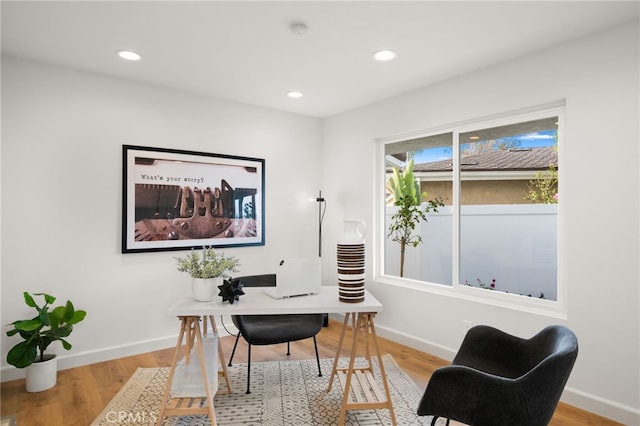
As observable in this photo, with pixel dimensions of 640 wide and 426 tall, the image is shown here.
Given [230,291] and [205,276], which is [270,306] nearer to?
[230,291]

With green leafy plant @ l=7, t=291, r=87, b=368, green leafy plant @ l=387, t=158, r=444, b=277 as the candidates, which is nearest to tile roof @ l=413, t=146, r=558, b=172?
green leafy plant @ l=387, t=158, r=444, b=277

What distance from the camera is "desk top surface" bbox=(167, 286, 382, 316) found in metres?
2.08

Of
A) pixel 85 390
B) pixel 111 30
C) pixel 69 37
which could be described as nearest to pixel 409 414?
pixel 85 390

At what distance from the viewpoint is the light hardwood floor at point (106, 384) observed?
2383mm

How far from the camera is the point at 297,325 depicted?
2816 millimetres

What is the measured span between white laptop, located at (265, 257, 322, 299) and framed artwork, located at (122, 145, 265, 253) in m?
1.63

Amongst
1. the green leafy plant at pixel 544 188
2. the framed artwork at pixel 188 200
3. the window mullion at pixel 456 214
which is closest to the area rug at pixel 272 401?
the window mullion at pixel 456 214

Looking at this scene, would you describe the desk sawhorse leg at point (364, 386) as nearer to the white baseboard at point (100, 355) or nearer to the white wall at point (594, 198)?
the white wall at point (594, 198)

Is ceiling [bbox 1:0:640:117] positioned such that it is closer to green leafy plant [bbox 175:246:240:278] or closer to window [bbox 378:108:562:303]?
window [bbox 378:108:562:303]

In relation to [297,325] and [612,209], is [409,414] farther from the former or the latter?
[612,209]

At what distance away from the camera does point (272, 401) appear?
258cm

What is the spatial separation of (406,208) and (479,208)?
29.2 inches

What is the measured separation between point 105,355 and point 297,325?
180 centimetres

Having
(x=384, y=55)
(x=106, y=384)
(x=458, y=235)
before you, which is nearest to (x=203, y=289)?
(x=106, y=384)
